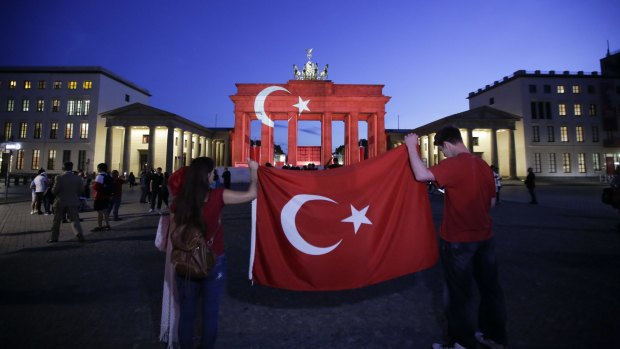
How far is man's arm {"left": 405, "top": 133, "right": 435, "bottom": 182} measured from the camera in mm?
2748

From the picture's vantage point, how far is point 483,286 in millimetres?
2723

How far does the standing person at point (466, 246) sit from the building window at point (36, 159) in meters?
60.4

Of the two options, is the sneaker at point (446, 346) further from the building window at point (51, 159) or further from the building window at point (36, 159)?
the building window at point (36, 159)

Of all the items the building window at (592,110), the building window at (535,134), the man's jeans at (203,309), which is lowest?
the man's jeans at (203,309)

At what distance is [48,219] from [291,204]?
12.6 meters

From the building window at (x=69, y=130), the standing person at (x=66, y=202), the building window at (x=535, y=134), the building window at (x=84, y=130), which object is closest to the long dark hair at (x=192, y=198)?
the standing person at (x=66, y=202)

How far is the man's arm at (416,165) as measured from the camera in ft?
9.02

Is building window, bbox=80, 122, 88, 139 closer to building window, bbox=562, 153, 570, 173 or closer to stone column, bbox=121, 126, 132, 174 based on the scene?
stone column, bbox=121, 126, 132, 174

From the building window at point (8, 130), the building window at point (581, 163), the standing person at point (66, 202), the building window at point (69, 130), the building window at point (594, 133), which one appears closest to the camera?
the standing person at point (66, 202)

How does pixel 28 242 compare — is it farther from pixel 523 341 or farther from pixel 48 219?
pixel 523 341

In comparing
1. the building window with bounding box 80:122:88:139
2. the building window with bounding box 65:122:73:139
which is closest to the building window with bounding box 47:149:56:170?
the building window with bounding box 65:122:73:139

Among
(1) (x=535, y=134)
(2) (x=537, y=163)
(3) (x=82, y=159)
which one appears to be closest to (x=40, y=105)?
(3) (x=82, y=159)

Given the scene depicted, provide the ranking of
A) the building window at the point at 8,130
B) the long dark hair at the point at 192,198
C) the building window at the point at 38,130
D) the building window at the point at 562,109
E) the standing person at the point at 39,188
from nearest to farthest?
the long dark hair at the point at 192,198 → the standing person at the point at 39,188 → the building window at the point at 38,130 → the building window at the point at 8,130 → the building window at the point at 562,109

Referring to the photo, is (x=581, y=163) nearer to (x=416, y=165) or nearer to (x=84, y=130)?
(x=416, y=165)
